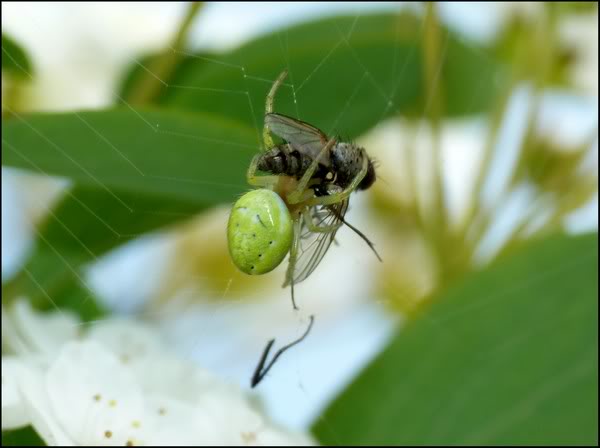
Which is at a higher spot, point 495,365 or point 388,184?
point 388,184

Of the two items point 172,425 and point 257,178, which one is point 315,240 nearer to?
point 257,178

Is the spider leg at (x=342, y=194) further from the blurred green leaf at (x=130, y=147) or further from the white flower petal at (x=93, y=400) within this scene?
the white flower petal at (x=93, y=400)

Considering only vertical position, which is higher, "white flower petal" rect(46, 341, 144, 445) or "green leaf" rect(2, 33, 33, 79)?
"green leaf" rect(2, 33, 33, 79)

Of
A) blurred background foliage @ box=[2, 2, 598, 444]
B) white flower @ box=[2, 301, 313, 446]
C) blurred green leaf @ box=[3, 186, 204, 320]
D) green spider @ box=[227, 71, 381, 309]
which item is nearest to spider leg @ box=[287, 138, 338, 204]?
green spider @ box=[227, 71, 381, 309]

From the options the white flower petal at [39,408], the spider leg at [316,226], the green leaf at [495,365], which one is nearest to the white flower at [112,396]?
the white flower petal at [39,408]

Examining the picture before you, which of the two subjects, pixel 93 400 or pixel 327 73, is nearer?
pixel 93 400

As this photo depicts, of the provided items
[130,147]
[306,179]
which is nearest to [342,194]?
[306,179]

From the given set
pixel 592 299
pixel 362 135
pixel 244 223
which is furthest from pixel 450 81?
pixel 244 223

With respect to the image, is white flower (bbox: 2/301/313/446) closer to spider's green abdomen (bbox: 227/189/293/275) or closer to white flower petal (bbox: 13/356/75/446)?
white flower petal (bbox: 13/356/75/446)
